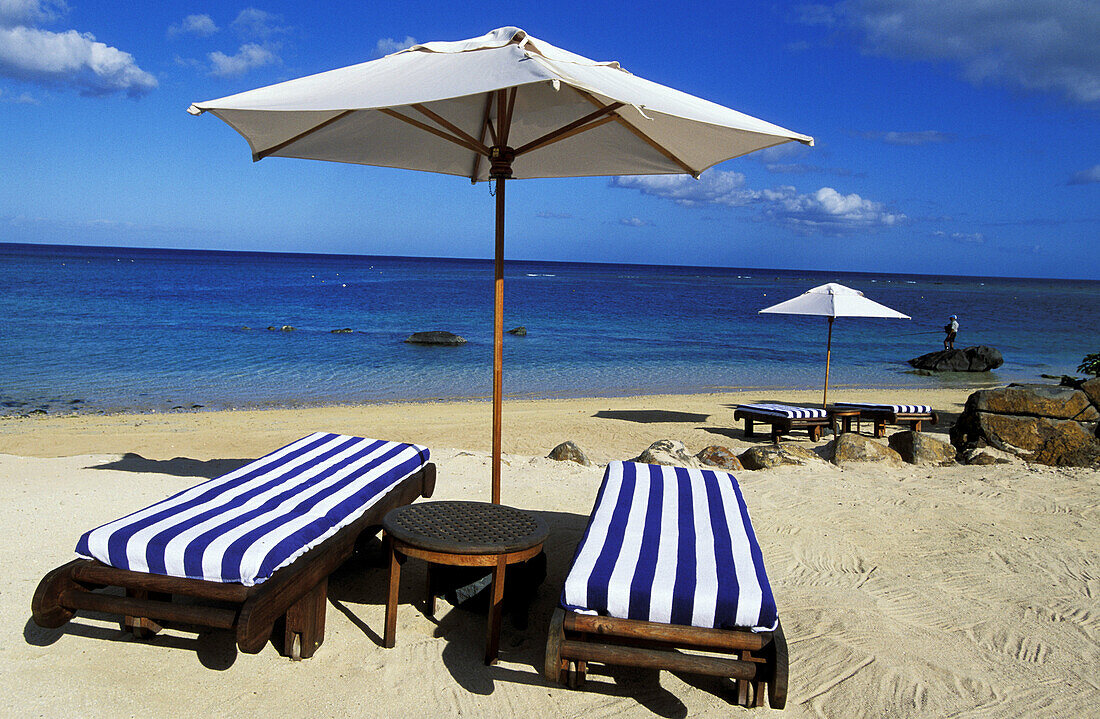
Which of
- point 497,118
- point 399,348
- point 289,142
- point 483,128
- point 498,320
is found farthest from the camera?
point 399,348

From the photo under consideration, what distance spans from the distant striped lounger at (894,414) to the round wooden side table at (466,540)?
8060 mm

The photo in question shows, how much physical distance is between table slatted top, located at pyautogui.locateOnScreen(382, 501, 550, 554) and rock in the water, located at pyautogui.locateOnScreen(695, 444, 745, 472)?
3820mm

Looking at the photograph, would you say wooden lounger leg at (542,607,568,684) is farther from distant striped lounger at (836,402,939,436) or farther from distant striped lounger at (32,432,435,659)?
distant striped lounger at (836,402,939,436)

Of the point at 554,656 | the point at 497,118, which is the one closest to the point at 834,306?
the point at 497,118

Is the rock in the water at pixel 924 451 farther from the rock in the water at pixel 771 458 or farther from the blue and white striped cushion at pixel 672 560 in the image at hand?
the blue and white striped cushion at pixel 672 560

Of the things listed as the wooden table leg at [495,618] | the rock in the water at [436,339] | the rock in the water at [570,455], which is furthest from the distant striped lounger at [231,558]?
the rock in the water at [436,339]

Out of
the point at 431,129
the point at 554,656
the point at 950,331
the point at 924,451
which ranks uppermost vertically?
the point at 431,129

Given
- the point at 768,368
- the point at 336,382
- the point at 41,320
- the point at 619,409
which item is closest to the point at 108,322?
the point at 41,320

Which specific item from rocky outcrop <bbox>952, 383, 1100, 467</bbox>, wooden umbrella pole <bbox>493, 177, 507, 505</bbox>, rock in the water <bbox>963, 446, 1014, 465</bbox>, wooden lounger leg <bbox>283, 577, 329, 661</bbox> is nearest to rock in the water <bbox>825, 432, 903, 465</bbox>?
rock in the water <bbox>963, 446, 1014, 465</bbox>

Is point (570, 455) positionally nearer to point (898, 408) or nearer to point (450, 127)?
point (450, 127)

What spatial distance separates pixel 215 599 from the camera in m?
2.78

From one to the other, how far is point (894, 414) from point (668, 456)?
4.97 metres

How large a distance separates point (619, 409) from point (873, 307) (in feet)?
14.7

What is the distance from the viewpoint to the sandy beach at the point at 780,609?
2838 mm
